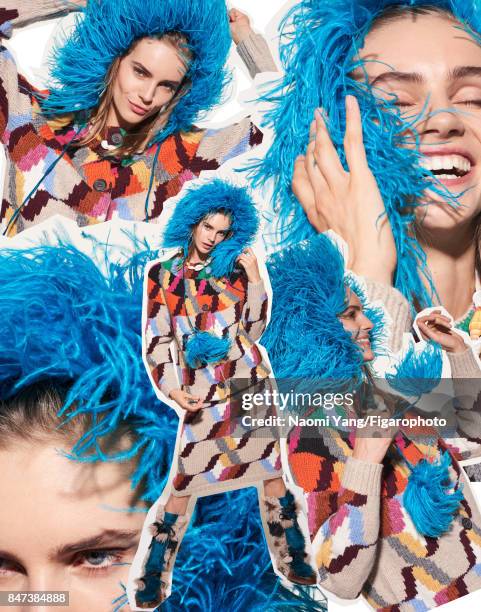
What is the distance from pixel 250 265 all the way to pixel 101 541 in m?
0.40

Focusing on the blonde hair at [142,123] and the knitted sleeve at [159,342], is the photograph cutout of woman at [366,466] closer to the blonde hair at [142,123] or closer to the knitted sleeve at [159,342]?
the knitted sleeve at [159,342]

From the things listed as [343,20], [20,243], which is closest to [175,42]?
[343,20]

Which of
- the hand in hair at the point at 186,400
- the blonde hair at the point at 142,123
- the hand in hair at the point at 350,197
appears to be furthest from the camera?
the blonde hair at the point at 142,123

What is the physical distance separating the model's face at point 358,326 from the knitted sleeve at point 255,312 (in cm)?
10

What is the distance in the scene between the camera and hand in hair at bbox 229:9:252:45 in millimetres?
1274

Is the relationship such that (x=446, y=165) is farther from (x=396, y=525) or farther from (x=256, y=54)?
(x=396, y=525)

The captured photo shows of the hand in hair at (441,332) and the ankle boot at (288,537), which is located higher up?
the hand in hair at (441,332)

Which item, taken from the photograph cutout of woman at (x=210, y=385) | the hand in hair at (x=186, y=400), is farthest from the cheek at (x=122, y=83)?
the hand in hair at (x=186, y=400)

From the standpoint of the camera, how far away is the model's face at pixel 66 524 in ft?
3.67

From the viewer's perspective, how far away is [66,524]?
112 centimetres

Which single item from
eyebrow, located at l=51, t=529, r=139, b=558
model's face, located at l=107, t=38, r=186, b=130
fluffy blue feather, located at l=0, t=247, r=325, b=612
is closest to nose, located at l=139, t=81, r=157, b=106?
model's face, located at l=107, t=38, r=186, b=130

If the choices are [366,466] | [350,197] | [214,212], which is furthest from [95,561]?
[350,197]

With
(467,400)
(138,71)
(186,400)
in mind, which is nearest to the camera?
(186,400)

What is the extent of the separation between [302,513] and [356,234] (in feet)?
1.21
